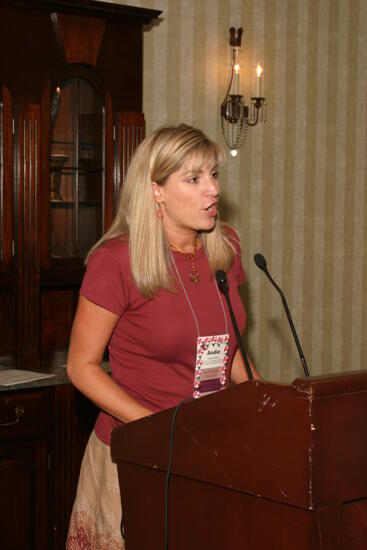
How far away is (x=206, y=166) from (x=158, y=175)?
0.12 metres

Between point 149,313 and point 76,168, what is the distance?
141 centimetres

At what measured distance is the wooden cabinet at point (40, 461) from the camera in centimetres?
292

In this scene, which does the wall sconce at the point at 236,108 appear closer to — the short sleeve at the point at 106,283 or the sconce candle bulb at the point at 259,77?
the sconce candle bulb at the point at 259,77

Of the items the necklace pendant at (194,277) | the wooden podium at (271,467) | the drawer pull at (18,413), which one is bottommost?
the drawer pull at (18,413)

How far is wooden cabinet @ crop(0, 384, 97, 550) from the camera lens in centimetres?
292

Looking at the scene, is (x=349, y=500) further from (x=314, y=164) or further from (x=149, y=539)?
(x=314, y=164)

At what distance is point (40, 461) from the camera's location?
3.00m

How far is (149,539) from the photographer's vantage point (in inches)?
63.7

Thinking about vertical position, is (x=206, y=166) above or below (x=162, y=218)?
above

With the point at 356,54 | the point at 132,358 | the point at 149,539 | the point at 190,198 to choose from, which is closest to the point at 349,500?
the point at 149,539

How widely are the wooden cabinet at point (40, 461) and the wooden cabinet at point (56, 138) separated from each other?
0.24m

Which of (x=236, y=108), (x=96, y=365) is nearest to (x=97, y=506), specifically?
(x=96, y=365)

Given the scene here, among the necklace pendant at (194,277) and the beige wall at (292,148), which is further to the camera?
the beige wall at (292,148)

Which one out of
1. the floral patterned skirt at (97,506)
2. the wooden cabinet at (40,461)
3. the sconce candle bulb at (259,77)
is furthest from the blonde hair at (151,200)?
the sconce candle bulb at (259,77)
